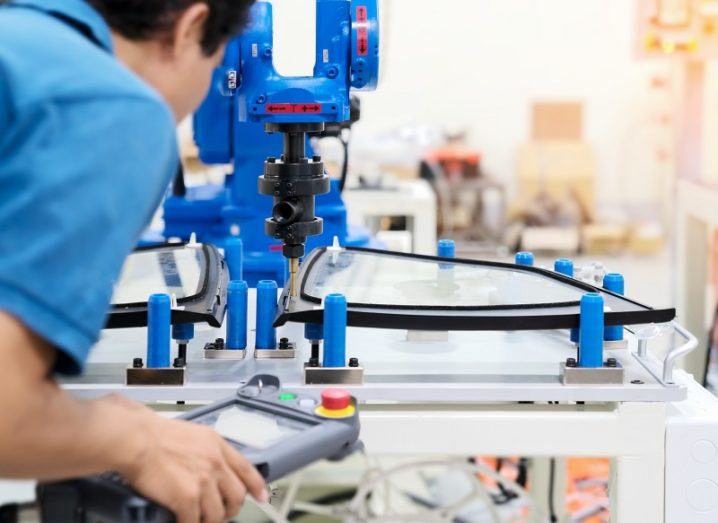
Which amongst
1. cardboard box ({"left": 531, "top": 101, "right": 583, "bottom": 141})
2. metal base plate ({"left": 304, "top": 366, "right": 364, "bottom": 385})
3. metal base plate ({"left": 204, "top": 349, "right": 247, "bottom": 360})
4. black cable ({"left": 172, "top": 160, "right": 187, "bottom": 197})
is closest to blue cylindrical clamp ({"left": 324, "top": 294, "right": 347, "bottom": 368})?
metal base plate ({"left": 304, "top": 366, "right": 364, "bottom": 385})

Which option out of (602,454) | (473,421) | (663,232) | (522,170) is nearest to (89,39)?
(473,421)

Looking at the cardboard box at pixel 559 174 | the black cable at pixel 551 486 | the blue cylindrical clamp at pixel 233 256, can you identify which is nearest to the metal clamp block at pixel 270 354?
the blue cylindrical clamp at pixel 233 256

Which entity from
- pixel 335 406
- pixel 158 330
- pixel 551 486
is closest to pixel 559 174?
pixel 551 486

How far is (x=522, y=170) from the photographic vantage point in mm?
6180

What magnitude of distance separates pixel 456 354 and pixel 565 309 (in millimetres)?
168

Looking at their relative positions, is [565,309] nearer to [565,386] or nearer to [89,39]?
[565,386]

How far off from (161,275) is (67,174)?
A: 32.7 inches

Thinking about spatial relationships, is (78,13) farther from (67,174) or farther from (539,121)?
(539,121)

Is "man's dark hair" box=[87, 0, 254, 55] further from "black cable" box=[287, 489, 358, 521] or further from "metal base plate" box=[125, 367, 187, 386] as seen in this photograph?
"black cable" box=[287, 489, 358, 521]

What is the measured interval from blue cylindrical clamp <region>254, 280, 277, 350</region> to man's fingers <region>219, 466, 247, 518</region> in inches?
18.3

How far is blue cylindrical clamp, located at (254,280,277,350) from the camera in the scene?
1.25 metres

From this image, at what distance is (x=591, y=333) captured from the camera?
1.17 meters

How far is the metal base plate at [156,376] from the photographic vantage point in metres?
1.17

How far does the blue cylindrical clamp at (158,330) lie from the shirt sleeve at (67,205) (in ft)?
1.58
